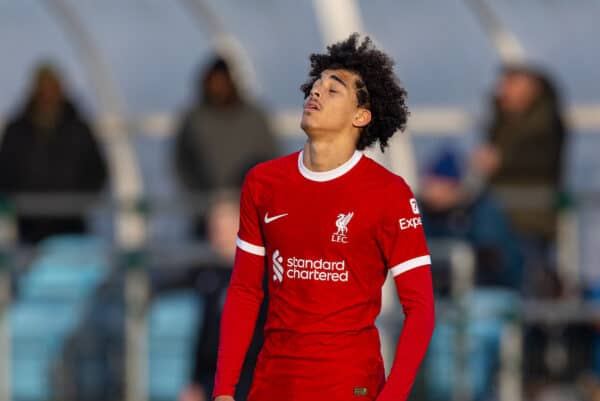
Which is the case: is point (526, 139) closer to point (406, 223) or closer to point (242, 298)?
point (242, 298)

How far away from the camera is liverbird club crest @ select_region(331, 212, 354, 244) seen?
4.30 meters

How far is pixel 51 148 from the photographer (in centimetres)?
995

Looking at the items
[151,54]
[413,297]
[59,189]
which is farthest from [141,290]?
[413,297]

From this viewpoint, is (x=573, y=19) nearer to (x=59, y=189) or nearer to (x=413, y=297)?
(x=59, y=189)

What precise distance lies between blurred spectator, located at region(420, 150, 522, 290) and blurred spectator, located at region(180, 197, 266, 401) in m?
1.53

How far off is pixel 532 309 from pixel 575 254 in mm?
531

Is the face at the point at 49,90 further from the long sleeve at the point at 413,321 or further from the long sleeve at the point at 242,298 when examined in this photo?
the long sleeve at the point at 413,321

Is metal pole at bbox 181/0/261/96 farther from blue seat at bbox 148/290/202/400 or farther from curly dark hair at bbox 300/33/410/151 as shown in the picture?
curly dark hair at bbox 300/33/410/151

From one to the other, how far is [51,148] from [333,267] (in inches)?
230

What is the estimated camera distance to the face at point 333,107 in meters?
4.32

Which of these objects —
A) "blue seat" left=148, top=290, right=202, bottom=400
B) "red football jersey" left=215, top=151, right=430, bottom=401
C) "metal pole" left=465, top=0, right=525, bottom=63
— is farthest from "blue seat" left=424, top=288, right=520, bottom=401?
"red football jersey" left=215, top=151, right=430, bottom=401

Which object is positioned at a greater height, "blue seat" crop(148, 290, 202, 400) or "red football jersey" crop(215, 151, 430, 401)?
"red football jersey" crop(215, 151, 430, 401)

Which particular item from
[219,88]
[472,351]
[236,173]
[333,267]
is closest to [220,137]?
[236,173]

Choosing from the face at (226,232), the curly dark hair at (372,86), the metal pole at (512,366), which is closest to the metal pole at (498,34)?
the metal pole at (512,366)
